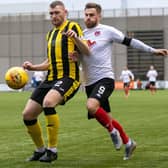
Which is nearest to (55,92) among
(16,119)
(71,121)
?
(71,121)

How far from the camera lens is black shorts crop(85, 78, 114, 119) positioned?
848cm

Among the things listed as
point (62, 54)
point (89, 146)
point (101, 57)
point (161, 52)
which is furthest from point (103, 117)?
point (89, 146)

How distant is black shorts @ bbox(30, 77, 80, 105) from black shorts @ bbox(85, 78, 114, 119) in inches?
11.0

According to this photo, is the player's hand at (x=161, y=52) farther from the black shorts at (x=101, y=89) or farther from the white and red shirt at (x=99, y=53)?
the black shorts at (x=101, y=89)

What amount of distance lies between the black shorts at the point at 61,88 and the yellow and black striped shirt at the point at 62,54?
0.08 meters

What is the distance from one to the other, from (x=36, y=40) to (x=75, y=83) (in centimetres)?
5475

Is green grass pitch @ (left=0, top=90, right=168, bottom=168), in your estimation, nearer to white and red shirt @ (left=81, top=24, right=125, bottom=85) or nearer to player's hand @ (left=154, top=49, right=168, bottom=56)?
white and red shirt @ (left=81, top=24, right=125, bottom=85)

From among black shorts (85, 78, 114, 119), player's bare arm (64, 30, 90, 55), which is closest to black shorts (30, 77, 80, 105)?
black shorts (85, 78, 114, 119)

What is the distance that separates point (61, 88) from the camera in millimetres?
8266

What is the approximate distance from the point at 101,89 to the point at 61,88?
0.61m

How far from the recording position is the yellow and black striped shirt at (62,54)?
8414 millimetres

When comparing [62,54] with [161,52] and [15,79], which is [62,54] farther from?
[161,52]

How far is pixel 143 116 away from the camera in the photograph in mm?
17578

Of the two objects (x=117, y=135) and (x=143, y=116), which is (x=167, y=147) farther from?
(x=143, y=116)
